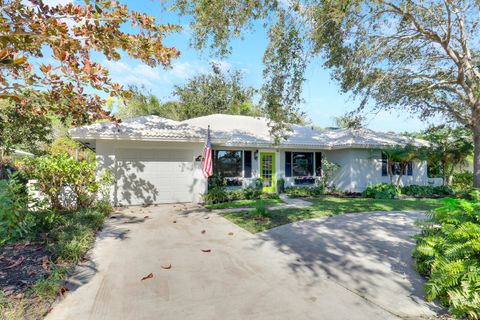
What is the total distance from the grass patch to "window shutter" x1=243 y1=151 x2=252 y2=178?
26.9 ft

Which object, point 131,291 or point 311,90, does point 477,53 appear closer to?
point 311,90

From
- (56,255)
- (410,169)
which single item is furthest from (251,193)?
(410,169)

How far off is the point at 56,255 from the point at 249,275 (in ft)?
11.4

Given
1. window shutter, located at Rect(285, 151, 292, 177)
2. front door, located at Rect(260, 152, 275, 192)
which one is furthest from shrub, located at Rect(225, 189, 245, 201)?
window shutter, located at Rect(285, 151, 292, 177)

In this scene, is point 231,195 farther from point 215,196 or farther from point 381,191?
point 381,191

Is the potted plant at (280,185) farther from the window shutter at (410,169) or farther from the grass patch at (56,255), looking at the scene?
the grass patch at (56,255)

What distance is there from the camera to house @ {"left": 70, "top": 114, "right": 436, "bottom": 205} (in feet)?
37.8

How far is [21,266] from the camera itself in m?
4.75

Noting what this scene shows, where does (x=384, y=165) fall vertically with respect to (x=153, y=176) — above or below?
above

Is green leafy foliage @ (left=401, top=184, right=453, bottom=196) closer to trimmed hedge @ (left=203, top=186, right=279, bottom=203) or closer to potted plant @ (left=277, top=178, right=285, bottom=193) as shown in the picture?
potted plant @ (left=277, top=178, right=285, bottom=193)

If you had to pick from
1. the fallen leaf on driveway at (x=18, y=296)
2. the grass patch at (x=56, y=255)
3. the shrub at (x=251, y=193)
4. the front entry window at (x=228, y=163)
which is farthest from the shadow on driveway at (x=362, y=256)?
the front entry window at (x=228, y=163)

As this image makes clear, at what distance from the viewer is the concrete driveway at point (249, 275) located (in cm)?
359

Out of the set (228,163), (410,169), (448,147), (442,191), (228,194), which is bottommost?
(442,191)

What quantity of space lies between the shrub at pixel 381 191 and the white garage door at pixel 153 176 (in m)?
9.46
